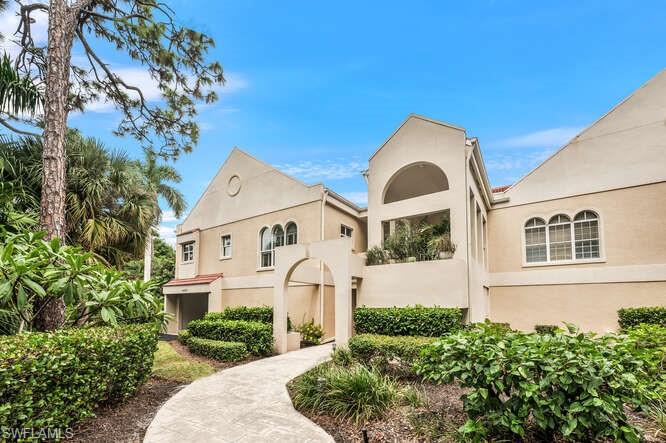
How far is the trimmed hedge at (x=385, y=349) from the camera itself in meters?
8.61

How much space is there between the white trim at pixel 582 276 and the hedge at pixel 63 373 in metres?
14.0

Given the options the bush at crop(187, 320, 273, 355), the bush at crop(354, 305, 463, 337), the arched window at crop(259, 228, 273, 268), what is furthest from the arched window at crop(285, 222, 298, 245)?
the bush at crop(354, 305, 463, 337)

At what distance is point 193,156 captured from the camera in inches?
557

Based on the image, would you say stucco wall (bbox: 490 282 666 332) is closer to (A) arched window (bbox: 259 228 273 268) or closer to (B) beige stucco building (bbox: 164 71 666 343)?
(B) beige stucco building (bbox: 164 71 666 343)

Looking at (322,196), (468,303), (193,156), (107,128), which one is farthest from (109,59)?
(468,303)

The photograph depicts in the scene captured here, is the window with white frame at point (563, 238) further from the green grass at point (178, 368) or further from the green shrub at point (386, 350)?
the green grass at point (178, 368)

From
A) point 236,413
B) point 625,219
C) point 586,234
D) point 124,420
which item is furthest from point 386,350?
point 625,219

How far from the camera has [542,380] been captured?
4.18 m

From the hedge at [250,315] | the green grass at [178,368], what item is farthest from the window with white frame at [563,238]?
the green grass at [178,368]

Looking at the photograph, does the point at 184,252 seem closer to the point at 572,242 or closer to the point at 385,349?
the point at 385,349

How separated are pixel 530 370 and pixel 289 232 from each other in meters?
13.2

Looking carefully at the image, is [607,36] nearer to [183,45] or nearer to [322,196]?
[322,196]

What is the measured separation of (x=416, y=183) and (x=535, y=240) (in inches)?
214

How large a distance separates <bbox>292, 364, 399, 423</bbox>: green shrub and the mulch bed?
8.94ft
